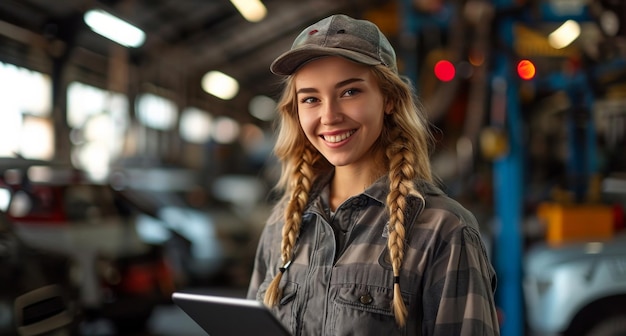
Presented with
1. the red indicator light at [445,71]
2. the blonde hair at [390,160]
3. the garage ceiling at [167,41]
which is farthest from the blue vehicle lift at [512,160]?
the blonde hair at [390,160]

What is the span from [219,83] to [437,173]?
14746 mm

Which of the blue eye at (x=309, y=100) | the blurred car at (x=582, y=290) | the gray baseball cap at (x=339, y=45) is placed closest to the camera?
the gray baseball cap at (x=339, y=45)

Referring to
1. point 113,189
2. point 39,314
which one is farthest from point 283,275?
point 113,189

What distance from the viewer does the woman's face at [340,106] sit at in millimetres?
1923

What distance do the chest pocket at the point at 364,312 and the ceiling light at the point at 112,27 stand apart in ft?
20.0

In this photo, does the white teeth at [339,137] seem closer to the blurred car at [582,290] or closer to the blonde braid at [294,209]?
the blonde braid at [294,209]

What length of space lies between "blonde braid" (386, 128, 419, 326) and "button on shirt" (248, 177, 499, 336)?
0.09ft

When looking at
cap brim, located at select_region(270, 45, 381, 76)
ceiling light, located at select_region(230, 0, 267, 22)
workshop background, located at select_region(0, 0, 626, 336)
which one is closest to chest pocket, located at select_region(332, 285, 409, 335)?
cap brim, located at select_region(270, 45, 381, 76)

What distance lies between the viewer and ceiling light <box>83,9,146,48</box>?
7473 millimetres

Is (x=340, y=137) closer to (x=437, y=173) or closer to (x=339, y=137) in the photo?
(x=339, y=137)

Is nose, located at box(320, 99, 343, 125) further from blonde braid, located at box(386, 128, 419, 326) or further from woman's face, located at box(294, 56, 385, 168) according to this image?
blonde braid, located at box(386, 128, 419, 326)

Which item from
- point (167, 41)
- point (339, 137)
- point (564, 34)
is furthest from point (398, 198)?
point (167, 41)

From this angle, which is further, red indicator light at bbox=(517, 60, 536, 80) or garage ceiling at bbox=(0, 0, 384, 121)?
garage ceiling at bbox=(0, 0, 384, 121)

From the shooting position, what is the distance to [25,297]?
3861 mm
